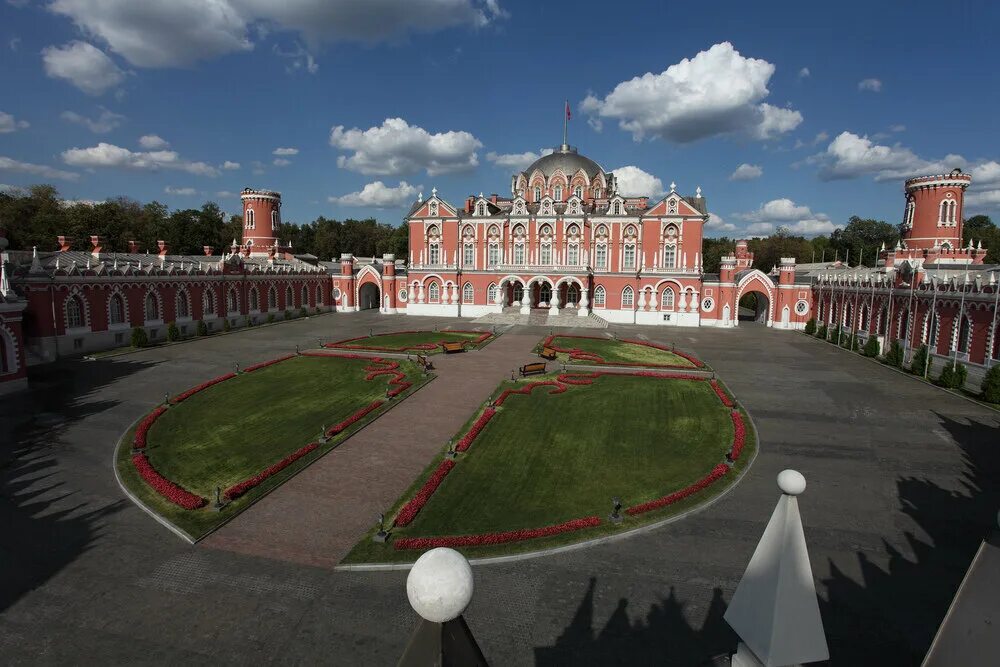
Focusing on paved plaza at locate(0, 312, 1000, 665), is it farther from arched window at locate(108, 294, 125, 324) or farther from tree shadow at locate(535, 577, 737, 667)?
arched window at locate(108, 294, 125, 324)

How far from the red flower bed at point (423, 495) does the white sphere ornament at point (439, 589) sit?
9823 mm

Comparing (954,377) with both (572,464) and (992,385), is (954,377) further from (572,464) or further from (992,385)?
(572,464)

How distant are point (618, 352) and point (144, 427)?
23283 millimetres

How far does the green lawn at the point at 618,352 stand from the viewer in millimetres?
28562

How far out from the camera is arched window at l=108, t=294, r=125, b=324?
104ft

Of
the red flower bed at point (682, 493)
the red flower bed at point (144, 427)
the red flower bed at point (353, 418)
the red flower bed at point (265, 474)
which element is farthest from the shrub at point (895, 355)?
the red flower bed at point (144, 427)

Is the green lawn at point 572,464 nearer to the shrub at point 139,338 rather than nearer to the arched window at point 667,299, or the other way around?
the shrub at point 139,338

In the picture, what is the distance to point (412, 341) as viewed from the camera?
3466 cm

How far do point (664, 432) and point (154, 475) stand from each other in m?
14.7

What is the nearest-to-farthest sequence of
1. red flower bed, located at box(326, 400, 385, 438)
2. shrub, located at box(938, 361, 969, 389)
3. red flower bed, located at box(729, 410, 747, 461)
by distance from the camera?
red flower bed, located at box(729, 410, 747, 461) → red flower bed, located at box(326, 400, 385, 438) → shrub, located at box(938, 361, 969, 389)

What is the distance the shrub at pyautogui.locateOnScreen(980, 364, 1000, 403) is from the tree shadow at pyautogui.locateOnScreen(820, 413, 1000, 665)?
9.14 m

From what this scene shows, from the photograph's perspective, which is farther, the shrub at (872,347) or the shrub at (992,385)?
the shrub at (872,347)

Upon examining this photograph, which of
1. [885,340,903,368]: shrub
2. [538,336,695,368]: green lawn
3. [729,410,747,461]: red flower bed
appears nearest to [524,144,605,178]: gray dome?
[538,336,695,368]: green lawn

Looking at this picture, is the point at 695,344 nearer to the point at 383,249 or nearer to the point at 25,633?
the point at 25,633
